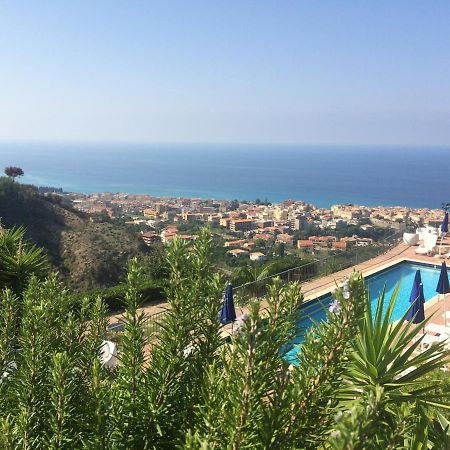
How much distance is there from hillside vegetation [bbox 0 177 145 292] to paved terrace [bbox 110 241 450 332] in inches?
552

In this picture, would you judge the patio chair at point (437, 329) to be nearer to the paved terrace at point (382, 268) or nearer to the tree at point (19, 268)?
the paved terrace at point (382, 268)

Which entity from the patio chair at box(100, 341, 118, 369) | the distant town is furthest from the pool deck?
the distant town

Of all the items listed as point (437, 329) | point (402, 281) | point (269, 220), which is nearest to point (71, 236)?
point (402, 281)

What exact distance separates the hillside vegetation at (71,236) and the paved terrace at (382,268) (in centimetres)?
1401

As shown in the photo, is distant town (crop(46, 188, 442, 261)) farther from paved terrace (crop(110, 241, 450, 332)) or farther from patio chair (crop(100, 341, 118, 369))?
patio chair (crop(100, 341, 118, 369))

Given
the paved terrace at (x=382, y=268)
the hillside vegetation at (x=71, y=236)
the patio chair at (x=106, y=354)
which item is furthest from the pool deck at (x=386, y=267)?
the hillside vegetation at (x=71, y=236)

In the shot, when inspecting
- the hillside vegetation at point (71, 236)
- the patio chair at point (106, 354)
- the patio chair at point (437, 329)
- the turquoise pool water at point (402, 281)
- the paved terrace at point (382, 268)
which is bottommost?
the hillside vegetation at point (71, 236)

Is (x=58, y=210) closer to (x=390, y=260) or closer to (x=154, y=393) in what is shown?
(x=390, y=260)

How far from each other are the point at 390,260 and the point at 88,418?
58.6 ft

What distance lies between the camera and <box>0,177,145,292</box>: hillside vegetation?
26391 mm

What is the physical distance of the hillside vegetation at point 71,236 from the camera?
26.4 m

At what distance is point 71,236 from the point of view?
1257 inches

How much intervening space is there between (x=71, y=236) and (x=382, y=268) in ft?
75.7

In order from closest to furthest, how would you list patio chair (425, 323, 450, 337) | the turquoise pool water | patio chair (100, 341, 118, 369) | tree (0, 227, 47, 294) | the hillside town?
patio chair (100, 341, 118, 369), tree (0, 227, 47, 294), patio chair (425, 323, 450, 337), the turquoise pool water, the hillside town
